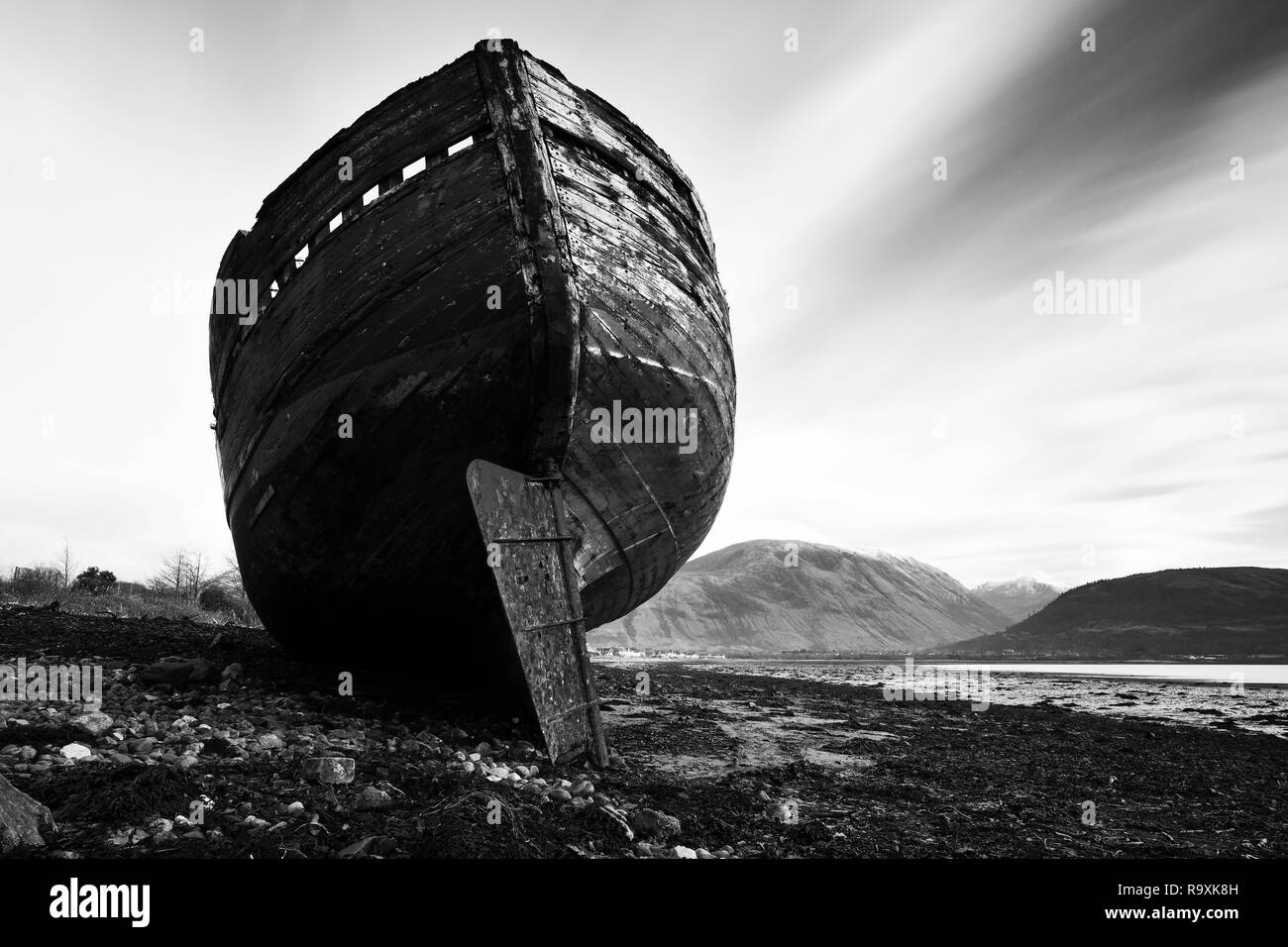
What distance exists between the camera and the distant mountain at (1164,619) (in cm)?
4759

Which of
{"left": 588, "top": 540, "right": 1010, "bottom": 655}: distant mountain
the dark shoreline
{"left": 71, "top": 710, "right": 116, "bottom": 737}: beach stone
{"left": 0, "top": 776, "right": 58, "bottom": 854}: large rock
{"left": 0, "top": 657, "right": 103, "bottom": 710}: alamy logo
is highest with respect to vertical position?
{"left": 0, "top": 776, "right": 58, "bottom": 854}: large rock

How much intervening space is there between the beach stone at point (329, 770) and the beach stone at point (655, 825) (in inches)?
55.6

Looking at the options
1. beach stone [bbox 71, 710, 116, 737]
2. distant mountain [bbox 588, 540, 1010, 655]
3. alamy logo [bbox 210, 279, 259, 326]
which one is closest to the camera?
beach stone [bbox 71, 710, 116, 737]

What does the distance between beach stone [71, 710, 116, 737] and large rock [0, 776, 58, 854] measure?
Result: 1441 mm

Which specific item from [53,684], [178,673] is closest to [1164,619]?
[178,673]

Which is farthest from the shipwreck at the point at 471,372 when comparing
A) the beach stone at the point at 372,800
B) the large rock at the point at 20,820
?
the large rock at the point at 20,820

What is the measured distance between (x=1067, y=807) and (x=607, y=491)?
3.71 meters

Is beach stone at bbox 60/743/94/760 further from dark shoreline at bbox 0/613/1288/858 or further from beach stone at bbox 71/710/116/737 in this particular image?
beach stone at bbox 71/710/116/737

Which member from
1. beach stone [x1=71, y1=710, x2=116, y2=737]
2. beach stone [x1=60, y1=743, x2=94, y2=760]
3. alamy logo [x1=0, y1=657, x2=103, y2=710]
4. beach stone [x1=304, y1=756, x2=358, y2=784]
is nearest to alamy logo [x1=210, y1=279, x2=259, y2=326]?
alamy logo [x1=0, y1=657, x2=103, y2=710]

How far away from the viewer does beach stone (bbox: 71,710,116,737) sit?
141 inches

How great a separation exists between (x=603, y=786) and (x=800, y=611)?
101588 millimetres

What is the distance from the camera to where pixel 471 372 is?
448 cm
